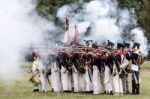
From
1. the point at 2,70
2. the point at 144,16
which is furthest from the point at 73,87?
the point at 144,16

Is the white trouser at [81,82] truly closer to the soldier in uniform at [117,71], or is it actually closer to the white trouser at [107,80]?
the white trouser at [107,80]

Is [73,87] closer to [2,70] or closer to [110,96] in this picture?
[110,96]

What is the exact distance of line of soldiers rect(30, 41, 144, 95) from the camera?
22.6 m

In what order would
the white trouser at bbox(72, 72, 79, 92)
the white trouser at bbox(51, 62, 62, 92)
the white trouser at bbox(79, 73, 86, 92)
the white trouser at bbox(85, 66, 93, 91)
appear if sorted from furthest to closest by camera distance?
the white trouser at bbox(51, 62, 62, 92) < the white trouser at bbox(79, 73, 86, 92) < the white trouser at bbox(72, 72, 79, 92) < the white trouser at bbox(85, 66, 93, 91)

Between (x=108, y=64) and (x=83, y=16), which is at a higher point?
(x=83, y=16)

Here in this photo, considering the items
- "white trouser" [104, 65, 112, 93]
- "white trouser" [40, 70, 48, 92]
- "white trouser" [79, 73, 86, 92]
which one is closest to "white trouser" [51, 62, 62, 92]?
"white trouser" [40, 70, 48, 92]

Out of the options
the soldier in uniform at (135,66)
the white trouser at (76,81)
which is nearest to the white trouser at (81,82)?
the white trouser at (76,81)

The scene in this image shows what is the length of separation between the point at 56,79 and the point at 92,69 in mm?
1613

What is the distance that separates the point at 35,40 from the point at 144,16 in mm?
27427

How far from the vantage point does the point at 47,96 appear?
70.9 feet

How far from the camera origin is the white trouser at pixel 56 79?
77.9 feet

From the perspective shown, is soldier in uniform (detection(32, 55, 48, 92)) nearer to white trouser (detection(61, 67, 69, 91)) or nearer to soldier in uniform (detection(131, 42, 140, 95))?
white trouser (detection(61, 67, 69, 91))

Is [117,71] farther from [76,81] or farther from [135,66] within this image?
[76,81]

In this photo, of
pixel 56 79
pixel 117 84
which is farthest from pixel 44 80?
pixel 117 84
